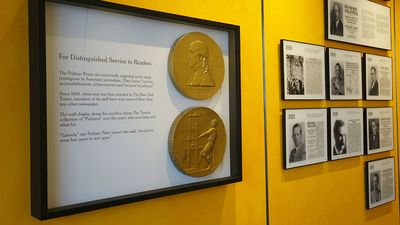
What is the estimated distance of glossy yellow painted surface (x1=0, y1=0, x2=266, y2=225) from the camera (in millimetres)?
970

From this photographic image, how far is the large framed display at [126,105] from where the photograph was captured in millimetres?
1001

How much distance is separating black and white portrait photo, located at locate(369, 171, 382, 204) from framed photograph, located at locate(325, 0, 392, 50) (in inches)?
28.8

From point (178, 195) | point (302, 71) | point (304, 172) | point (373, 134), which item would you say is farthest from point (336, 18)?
point (178, 195)

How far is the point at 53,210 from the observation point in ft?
3.24

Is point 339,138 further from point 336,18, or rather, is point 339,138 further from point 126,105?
point 126,105

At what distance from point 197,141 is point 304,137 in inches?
25.5

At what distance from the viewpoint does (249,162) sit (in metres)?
1.51

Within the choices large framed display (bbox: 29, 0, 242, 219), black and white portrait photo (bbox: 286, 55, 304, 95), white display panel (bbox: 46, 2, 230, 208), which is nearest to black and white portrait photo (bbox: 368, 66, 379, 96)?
black and white portrait photo (bbox: 286, 55, 304, 95)

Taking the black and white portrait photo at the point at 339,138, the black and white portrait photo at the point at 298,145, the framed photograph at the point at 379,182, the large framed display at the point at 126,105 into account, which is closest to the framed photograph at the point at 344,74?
the black and white portrait photo at the point at 339,138

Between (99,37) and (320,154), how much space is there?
3.88ft

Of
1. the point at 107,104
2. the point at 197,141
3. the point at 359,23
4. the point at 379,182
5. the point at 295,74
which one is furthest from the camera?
the point at 379,182

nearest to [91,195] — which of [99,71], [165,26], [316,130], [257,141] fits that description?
[99,71]

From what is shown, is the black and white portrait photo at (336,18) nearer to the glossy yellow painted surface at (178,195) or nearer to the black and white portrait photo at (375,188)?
the glossy yellow painted surface at (178,195)

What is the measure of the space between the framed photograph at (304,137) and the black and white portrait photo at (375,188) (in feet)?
1.57
